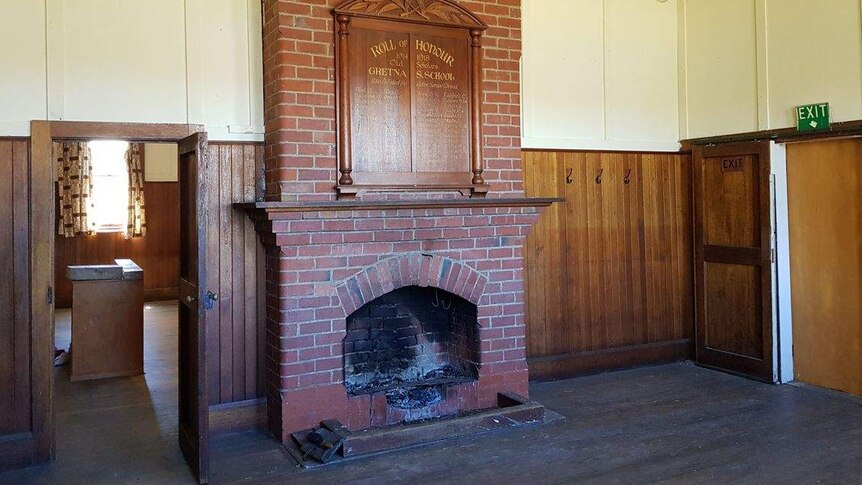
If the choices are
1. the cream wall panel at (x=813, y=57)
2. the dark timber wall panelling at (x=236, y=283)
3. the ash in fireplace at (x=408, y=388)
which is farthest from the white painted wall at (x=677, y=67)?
the dark timber wall panelling at (x=236, y=283)

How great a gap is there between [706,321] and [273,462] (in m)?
3.74

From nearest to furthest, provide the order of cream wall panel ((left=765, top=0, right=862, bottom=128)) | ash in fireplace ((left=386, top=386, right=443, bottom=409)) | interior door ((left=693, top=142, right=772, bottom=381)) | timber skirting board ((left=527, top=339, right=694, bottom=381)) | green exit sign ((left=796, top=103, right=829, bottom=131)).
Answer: ash in fireplace ((left=386, top=386, right=443, bottom=409)), cream wall panel ((left=765, top=0, right=862, bottom=128)), green exit sign ((left=796, top=103, right=829, bottom=131)), interior door ((left=693, top=142, right=772, bottom=381)), timber skirting board ((left=527, top=339, right=694, bottom=381))

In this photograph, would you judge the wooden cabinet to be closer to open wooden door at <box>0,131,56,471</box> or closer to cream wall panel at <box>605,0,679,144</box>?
cream wall panel at <box>605,0,679,144</box>

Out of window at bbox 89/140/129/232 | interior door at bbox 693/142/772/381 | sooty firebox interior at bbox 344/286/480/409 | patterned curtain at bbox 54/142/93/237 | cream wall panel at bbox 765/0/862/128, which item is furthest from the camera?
window at bbox 89/140/129/232

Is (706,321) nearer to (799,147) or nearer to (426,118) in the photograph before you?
(799,147)

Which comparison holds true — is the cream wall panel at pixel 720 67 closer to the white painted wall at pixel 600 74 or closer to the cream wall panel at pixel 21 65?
the white painted wall at pixel 600 74

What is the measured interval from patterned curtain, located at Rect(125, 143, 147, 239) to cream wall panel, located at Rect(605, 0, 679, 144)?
7.86m

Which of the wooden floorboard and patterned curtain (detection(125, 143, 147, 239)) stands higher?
patterned curtain (detection(125, 143, 147, 239))

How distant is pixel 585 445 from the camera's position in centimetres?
391

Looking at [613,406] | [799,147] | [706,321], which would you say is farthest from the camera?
[706,321]

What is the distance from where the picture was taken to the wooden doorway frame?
3.77 metres

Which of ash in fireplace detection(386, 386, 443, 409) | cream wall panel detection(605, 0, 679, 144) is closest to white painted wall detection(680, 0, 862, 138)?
cream wall panel detection(605, 0, 679, 144)

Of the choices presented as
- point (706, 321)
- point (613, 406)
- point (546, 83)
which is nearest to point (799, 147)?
point (706, 321)

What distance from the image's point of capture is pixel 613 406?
4664mm
